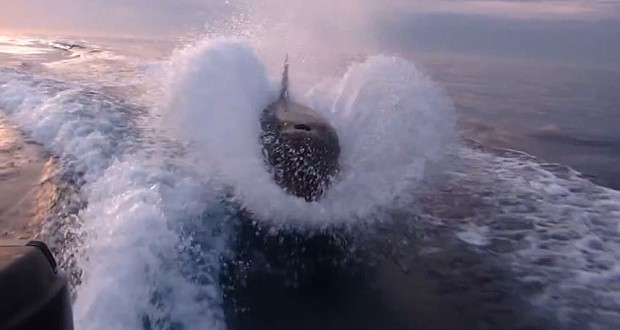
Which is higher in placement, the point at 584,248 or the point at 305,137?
the point at 305,137

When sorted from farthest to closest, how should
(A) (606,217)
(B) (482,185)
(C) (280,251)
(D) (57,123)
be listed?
(D) (57,123) → (B) (482,185) → (A) (606,217) → (C) (280,251)

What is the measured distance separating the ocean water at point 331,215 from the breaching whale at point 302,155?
33cm

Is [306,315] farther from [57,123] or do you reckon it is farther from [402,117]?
[57,123]

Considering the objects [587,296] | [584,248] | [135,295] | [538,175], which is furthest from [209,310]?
[538,175]

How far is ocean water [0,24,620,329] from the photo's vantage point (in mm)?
8766

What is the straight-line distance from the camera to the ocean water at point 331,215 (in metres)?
8.77

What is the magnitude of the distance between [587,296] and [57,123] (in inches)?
625

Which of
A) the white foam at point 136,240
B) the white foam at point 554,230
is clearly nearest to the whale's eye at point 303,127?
the white foam at point 136,240

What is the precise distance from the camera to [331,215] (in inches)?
480

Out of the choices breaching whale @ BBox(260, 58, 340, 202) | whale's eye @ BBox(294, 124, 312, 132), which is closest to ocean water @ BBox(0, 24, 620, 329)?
breaching whale @ BBox(260, 58, 340, 202)

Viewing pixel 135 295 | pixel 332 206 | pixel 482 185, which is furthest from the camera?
pixel 482 185

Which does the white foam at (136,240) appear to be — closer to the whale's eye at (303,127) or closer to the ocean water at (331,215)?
the ocean water at (331,215)

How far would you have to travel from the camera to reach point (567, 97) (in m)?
40.6

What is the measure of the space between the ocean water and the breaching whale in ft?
1.09
